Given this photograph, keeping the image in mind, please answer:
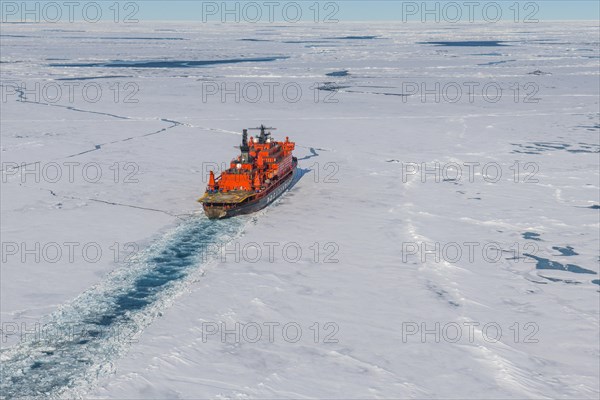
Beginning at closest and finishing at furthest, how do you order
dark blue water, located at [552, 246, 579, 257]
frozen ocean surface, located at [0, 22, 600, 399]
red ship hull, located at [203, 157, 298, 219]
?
frozen ocean surface, located at [0, 22, 600, 399], dark blue water, located at [552, 246, 579, 257], red ship hull, located at [203, 157, 298, 219]

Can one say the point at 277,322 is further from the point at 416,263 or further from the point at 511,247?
the point at 511,247

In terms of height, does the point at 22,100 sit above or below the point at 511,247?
above

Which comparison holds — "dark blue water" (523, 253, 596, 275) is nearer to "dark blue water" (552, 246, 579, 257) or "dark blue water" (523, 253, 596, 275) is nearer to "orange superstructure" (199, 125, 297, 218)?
"dark blue water" (552, 246, 579, 257)

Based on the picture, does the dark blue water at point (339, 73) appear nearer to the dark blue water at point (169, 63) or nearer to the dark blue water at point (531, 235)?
the dark blue water at point (169, 63)

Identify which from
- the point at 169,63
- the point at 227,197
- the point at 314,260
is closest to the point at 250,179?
the point at 227,197

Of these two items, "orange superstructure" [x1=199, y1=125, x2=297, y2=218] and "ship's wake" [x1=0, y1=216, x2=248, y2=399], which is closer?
"ship's wake" [x1=0, y1=216, x2=248, y2=399]

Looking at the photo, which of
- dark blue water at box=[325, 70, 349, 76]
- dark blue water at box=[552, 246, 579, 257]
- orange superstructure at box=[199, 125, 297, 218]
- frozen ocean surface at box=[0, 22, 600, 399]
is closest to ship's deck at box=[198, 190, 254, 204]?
orange superstructure at box=[199, 125, 297, 218]

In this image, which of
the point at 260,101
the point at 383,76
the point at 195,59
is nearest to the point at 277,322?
the point at 260,101
